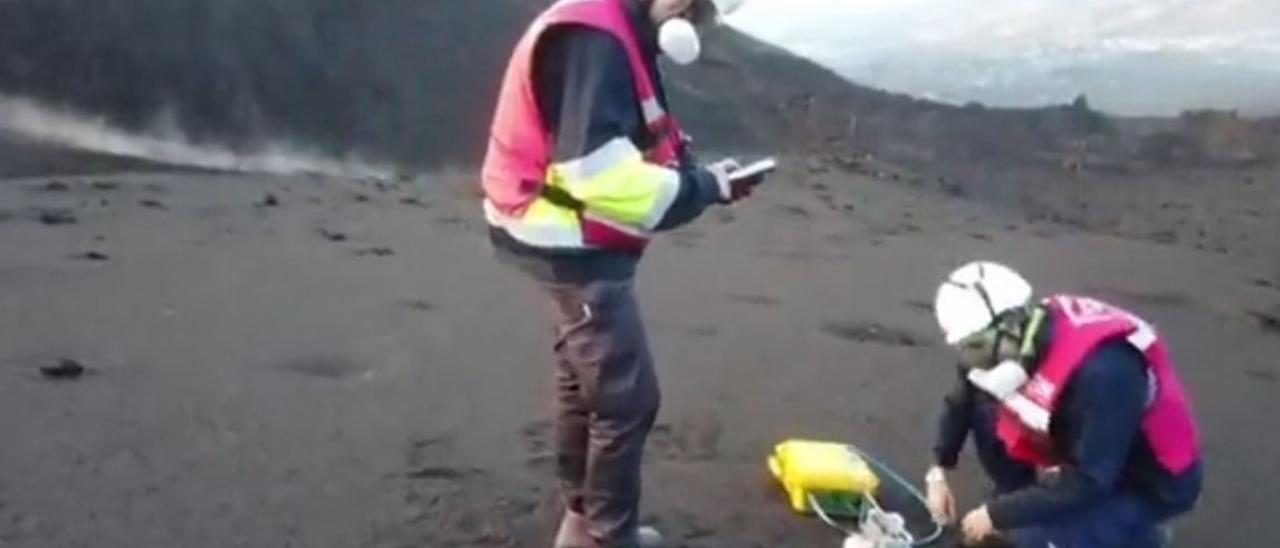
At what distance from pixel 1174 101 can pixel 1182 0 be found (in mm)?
4685

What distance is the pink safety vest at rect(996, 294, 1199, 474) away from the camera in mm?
4645

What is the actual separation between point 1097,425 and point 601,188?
4.31ft

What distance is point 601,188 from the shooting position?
14.2 feet

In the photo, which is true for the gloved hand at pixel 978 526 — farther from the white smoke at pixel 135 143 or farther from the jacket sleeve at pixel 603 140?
the white smoke at pixel 135 143

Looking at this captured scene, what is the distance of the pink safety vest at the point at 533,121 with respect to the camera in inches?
172

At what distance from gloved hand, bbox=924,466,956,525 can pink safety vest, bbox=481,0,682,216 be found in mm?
1266

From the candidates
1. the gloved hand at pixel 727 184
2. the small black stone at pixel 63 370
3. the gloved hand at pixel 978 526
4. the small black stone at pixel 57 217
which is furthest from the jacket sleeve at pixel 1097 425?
the small black stone at pixel 57 217

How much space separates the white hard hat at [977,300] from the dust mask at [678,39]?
871mm

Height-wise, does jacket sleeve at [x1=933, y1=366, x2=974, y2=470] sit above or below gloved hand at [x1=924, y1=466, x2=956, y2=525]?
above

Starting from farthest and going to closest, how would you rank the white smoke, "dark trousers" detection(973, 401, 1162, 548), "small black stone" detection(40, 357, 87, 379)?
the white smoke → "small black stone" detection(40, 357, 87, 379) → "dark trousers" detection(973, 401, 1162, 548)

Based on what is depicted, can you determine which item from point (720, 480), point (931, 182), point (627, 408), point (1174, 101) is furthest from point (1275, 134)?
point (627, 408)

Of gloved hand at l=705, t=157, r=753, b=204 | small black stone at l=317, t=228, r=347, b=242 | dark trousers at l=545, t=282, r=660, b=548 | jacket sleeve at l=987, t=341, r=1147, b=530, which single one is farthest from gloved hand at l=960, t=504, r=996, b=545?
small black stone at l=317, t=228, r=347, b=242

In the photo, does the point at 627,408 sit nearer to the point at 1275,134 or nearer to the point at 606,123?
the point at 606,123

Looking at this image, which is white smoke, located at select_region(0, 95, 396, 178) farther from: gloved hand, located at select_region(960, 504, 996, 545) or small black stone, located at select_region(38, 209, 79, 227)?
gloved hand, located at select_region(960, 504, 996, 545)
